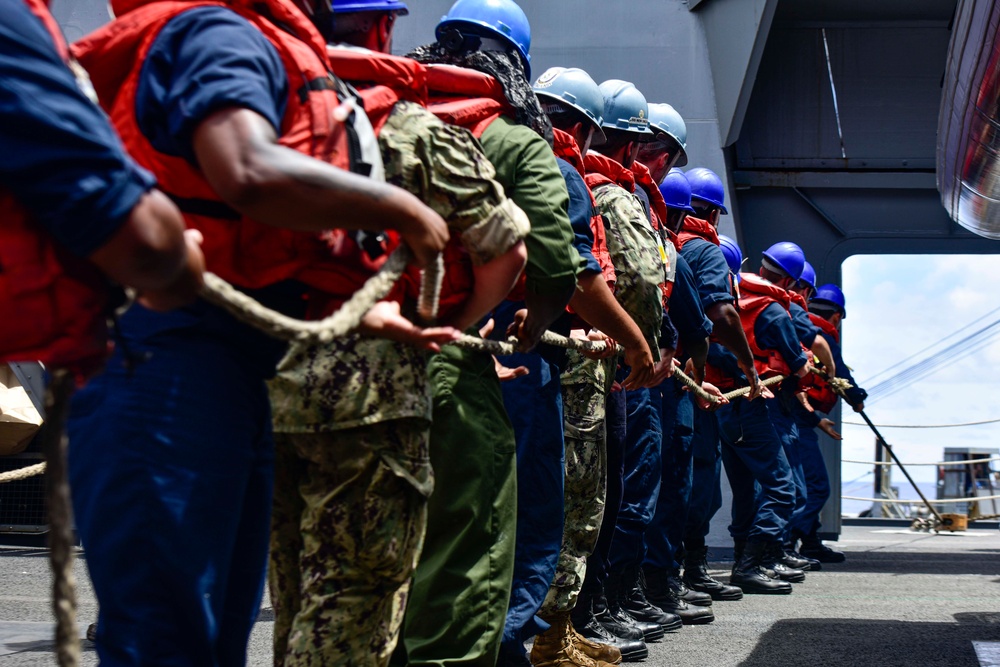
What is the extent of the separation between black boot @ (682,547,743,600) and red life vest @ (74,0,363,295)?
5.77 meters

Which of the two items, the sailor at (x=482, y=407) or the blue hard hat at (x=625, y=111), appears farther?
the blue hard hat at (x=625, y=111)

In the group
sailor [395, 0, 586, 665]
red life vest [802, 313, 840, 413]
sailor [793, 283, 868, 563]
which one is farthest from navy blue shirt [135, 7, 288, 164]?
red life vest [802, 313, 840, 413]

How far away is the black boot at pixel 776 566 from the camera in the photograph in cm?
846

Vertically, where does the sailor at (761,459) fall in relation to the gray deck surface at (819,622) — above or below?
above

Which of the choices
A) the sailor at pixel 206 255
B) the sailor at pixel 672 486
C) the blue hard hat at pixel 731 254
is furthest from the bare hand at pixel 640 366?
the blue hard hat at pixel 731 254

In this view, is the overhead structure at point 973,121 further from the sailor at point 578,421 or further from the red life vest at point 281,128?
the red life vest at point 281,128

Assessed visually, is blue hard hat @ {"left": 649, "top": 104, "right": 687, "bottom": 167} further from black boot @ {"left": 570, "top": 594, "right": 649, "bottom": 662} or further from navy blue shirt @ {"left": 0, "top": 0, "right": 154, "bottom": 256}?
navy blue shirt @ {"left": 0, "top": 0, "right": 154, "bottom": 256}

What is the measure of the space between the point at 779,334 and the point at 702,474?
4.61 ft

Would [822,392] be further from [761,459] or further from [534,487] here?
[534,487]

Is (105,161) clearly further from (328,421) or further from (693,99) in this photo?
(693,99)

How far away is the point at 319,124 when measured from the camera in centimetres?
206

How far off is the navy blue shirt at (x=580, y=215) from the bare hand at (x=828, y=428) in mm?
8931

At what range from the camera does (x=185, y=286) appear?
5.44ft

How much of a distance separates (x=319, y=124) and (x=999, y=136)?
5.00m
